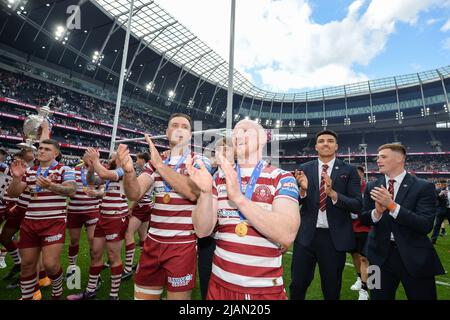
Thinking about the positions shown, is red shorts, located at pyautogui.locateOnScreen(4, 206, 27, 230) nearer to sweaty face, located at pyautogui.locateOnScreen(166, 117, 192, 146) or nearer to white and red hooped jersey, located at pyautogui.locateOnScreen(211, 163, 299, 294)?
Answer: sweaty face, located at pyautogui.locateOnScreen(166, 117, 192, 146)

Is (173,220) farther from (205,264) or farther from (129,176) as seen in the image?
(205,264)

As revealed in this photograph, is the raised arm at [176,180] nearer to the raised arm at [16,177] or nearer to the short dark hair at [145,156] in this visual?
the raised arm at [16,177]

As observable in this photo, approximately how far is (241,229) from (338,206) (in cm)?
155

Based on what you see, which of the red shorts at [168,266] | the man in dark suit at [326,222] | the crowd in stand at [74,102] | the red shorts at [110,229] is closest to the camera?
the red shorts at [168,266]

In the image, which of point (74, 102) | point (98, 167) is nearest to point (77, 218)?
point (98, 167)

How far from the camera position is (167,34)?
1371 inches

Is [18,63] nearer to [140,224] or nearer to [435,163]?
[140,224]

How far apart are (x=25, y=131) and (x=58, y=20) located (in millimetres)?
32379

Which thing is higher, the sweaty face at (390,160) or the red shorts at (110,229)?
the sweaty face at (390,160)

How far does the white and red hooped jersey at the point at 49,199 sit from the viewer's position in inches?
131

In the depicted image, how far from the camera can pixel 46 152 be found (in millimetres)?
3486

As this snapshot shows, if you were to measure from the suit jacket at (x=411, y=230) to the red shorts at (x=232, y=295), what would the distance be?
5.12 ft

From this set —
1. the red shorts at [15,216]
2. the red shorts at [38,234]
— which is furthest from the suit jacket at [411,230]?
the red shorts at [15,216]

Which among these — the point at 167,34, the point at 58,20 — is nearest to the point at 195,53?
the point at 167,34
